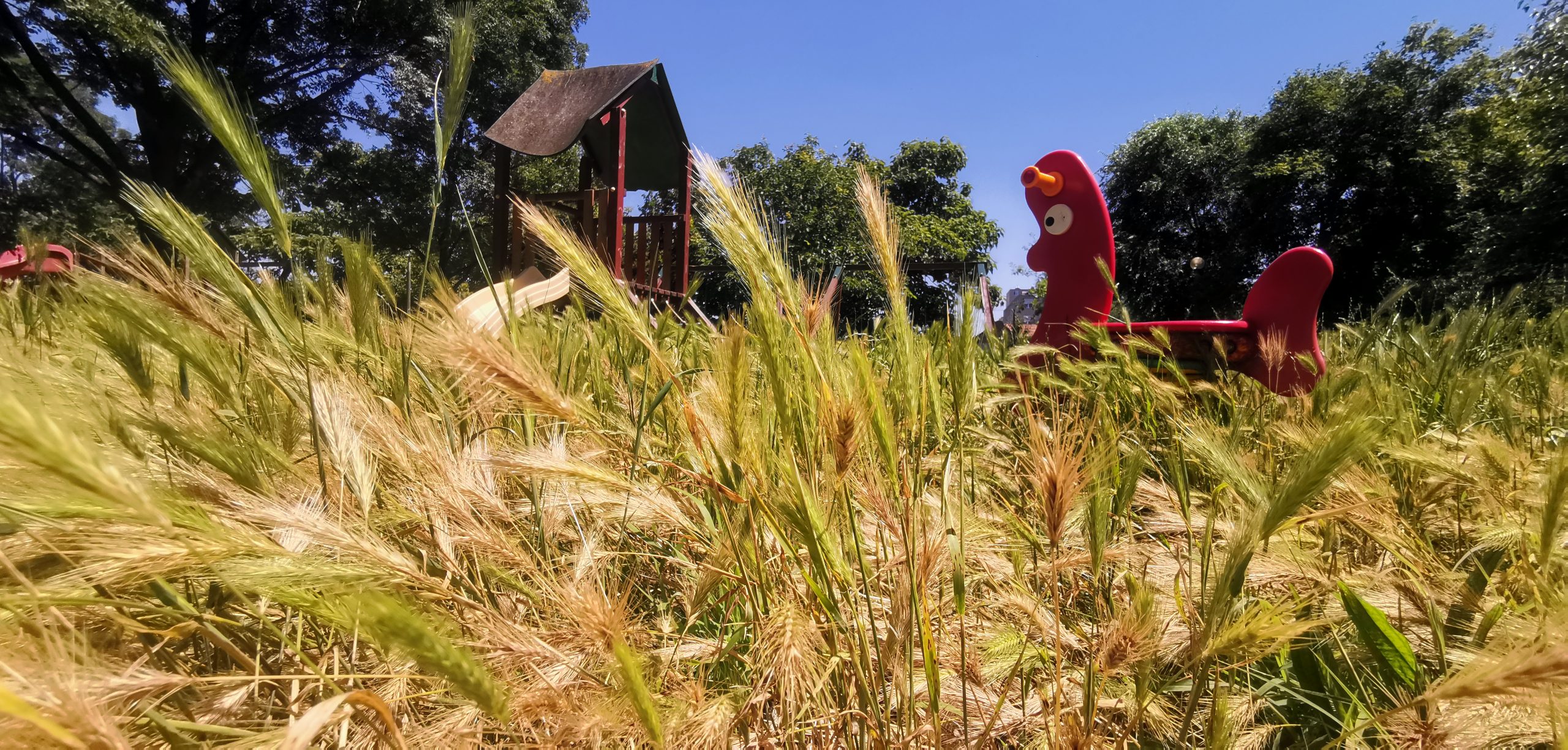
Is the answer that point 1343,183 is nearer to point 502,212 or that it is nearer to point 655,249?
point 655,249

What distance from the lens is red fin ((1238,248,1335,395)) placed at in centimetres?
233

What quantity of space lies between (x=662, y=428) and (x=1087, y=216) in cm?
224

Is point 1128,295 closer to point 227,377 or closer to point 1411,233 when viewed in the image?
point 1411,233

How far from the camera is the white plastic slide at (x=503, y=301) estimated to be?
1.13 m

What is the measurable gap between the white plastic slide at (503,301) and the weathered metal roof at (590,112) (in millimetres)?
2808

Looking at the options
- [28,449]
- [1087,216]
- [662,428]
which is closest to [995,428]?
[662,428]

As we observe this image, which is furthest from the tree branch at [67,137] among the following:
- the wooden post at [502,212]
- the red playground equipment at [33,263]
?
the wooden post at [502,212]

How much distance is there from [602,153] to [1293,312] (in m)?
5.85

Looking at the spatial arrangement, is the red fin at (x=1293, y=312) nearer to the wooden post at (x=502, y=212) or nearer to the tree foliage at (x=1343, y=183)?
the wooden post at (x=502, y=212)

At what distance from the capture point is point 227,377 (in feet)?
3.02

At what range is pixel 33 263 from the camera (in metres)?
2.08

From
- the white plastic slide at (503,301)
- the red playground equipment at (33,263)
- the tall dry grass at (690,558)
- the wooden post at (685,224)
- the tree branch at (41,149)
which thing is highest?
the tree branch at (41,149)

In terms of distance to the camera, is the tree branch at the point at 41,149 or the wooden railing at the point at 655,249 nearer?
the wooden railing at the point at 655,249

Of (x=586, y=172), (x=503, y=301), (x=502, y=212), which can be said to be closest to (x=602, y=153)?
(x=586, y=172)
